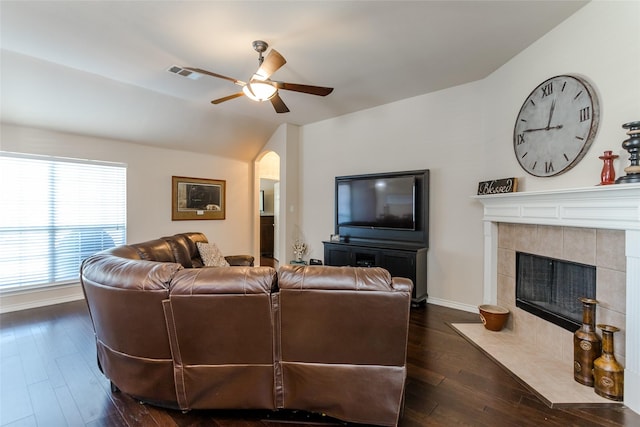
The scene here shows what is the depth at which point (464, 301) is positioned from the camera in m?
3.72

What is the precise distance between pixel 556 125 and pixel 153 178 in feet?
18.3

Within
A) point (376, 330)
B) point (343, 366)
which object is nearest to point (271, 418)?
point (343, 366)

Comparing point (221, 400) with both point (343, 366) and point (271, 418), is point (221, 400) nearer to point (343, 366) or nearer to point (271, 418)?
point (271, 418)

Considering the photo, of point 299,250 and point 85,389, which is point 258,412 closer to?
point 85,389

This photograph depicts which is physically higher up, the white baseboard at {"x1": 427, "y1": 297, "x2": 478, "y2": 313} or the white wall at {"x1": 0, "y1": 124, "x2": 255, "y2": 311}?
the white wall at {"x1": 0, "y1": 124, "x2": 255, "y2": 311}

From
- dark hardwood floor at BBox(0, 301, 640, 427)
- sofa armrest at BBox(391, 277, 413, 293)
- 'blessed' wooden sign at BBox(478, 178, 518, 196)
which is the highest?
'blessed' wooden sign at BBox(478, 178, 518, 196)

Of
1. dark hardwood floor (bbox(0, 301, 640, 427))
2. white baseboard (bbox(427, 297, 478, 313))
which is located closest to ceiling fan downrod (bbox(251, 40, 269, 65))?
dark hardwood floor (bbox(0, 301, 640, 427))

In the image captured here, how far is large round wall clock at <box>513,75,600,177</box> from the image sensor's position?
7.62 ft

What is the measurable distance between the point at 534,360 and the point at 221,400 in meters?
2.57

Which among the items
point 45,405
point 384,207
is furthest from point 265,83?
point 45,405

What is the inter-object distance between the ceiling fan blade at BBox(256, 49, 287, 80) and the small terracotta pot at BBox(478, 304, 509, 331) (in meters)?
3.21

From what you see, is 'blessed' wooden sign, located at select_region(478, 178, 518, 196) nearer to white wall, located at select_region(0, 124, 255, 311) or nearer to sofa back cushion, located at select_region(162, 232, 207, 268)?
sofa back cushion, located at select_region(162, 232, 207, 268)

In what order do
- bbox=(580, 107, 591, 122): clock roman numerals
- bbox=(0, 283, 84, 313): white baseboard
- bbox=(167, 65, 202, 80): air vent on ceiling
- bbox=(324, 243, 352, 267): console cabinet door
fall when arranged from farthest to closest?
bbox=(324, 243, 352, 267): console cabinet door < bbox=(0, 283, 84, 313): white baseboard < bbox=(167, 65, 202, 80): air vent on ceiling < bbox=(580, 107, 591, 122): clock roman numerals

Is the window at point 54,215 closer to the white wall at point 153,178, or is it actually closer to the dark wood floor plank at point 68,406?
the white wall at point 153,178
